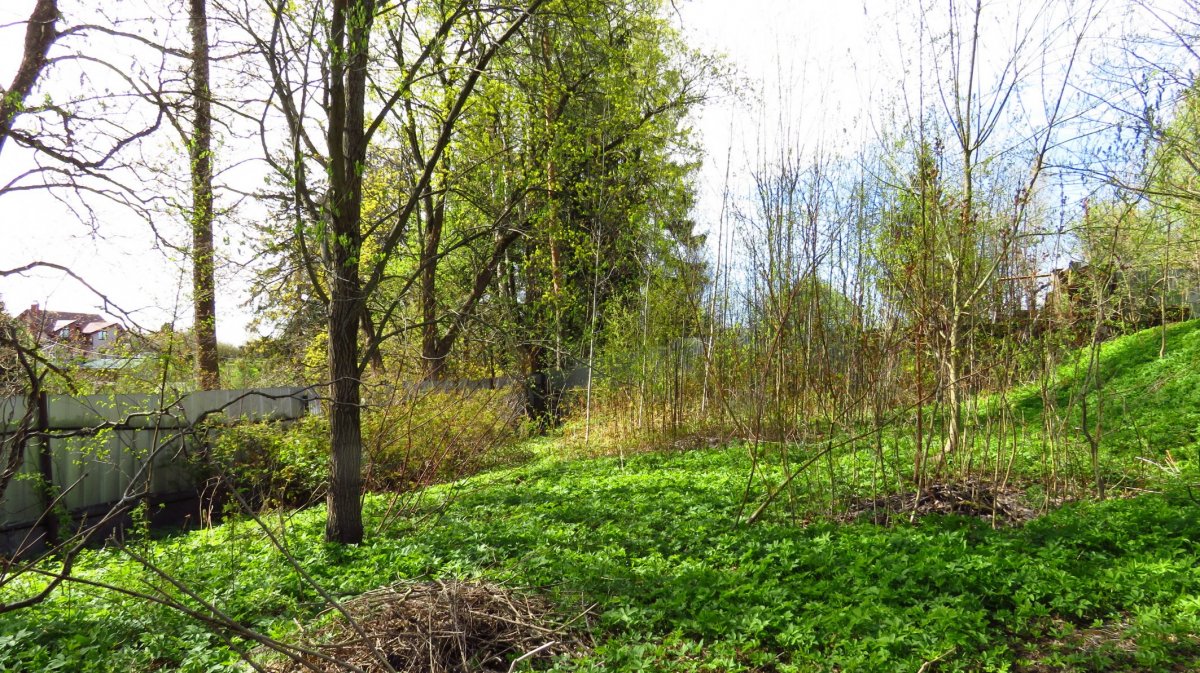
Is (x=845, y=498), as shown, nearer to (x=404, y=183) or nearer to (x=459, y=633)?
(x=459, y=633)

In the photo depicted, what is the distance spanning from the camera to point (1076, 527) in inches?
142

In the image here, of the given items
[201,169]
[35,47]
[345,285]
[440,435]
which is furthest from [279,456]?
[35,47]

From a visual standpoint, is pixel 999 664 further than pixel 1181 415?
No

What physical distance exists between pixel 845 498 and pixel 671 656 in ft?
7.57

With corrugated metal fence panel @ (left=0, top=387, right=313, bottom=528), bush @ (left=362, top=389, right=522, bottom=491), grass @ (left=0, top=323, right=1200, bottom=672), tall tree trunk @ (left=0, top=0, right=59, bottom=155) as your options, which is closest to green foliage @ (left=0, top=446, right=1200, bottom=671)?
grass @ (left=0, top=323, right=1200, bottom=672)

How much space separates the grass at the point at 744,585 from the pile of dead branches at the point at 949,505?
248 millimetres

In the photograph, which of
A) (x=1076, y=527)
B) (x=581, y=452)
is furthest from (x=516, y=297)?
(x=1076, y=527)

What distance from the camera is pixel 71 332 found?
6414 mm

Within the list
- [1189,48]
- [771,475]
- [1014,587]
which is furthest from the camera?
[1189,48]

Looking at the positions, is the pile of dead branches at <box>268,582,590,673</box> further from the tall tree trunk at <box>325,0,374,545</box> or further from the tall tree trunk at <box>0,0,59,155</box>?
the tall tree trunk at <box>0,0,59,155</box>

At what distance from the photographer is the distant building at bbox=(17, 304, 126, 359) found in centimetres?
509

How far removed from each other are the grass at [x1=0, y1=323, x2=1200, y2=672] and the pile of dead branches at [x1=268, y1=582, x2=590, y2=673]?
7.9 inches

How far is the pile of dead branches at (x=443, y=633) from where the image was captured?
2.71 m

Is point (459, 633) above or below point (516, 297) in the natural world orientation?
below
